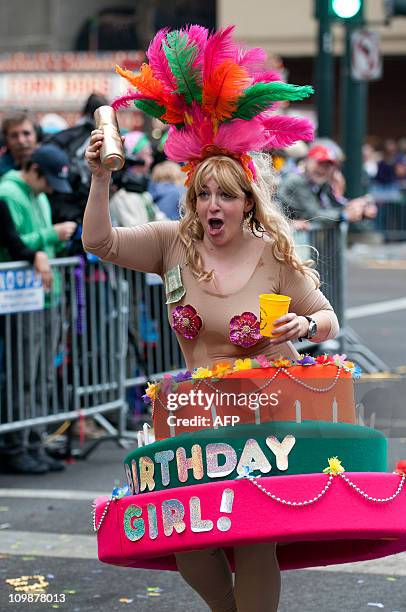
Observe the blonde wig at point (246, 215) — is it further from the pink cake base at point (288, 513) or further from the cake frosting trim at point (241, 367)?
the pink cake base at point (288, 513)

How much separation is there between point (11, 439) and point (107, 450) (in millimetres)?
794

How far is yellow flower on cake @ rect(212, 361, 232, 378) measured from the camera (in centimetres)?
436

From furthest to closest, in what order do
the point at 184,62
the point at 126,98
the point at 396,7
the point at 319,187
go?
the point at 396,7 → the point at 319,187 → the point at 126,98 → the point at 184,62

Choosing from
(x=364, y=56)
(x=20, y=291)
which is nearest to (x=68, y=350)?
(x=20, y=291)

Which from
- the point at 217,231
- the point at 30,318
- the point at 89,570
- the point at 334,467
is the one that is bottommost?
the point at 89,570

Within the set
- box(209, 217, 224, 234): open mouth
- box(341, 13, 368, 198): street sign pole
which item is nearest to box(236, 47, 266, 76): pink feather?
box(209, 217, 224, 234): open mouth

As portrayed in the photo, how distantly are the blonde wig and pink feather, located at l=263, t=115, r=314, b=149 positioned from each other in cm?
15

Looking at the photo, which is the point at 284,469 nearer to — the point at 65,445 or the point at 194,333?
the point at 194,333

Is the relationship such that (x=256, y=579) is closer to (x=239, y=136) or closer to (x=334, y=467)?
(x=334, y=467)

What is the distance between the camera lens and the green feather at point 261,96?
14.9 ft

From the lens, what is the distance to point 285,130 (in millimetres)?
4801

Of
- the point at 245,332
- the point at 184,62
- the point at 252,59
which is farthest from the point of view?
the point at 252,59

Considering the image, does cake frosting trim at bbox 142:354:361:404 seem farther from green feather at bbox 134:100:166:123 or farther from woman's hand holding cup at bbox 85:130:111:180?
green feather at bbox 134:100:166:123

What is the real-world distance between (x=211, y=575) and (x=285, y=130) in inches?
59.6
